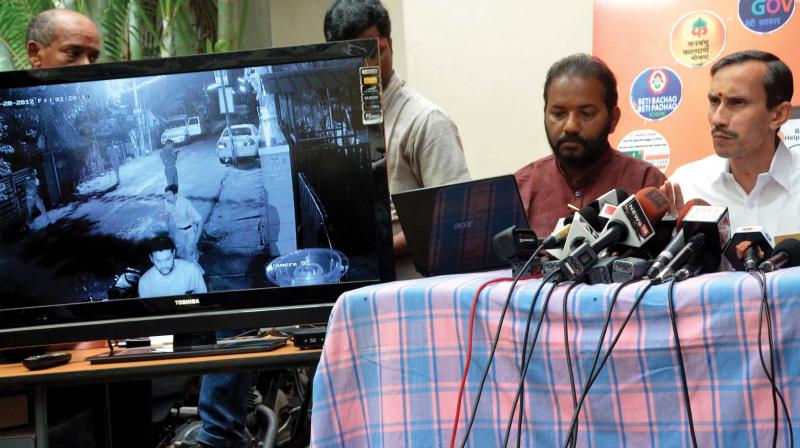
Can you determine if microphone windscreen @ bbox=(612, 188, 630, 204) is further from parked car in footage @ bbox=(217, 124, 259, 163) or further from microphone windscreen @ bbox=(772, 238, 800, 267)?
parked car in footage @ bbox=(217, 124, 259, 163)

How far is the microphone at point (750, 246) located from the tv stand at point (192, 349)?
107cm

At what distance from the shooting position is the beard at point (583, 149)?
238cm

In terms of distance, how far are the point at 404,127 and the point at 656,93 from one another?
4.19 feet

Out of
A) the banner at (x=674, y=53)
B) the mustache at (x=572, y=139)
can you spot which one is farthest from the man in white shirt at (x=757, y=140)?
the banner at (x=674, y=53)

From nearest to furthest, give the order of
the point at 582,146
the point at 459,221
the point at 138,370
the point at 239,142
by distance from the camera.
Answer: the point at 459,221 < the point at 138,370 < the point at 239,142 < the point at 582,146

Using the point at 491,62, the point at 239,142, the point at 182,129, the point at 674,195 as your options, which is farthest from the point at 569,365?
the point at 491,62

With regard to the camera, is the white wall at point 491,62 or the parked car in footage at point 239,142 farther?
the white wall at point 491,62

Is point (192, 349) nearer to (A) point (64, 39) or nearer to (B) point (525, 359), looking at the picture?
(B) point (525, 359)

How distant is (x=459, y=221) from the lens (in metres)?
1.75

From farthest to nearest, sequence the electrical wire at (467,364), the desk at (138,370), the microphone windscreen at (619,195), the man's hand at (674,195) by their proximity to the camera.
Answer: the desk at (138,370), the man's hand at (674,195), the microphone windscreen at (619,195), the electrical wire at (467,364)

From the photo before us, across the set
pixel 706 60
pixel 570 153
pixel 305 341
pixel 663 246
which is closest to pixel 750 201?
pixel 570 153

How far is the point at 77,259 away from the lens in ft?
7.32

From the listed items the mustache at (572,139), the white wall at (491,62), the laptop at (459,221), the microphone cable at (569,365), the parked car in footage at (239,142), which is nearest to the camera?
the microphone cable at (569,365)

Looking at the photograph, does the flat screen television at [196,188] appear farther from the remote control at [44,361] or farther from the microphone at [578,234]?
the microphone at [578,234]
